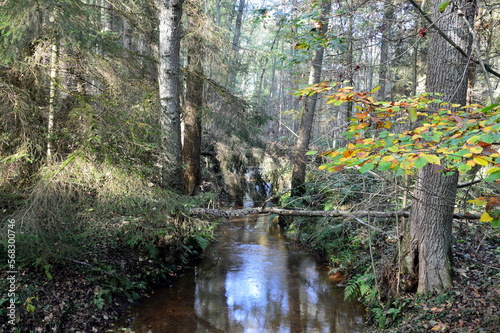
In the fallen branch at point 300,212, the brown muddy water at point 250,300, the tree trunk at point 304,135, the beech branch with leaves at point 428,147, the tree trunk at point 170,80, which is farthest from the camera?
the tree trunk at point 304,135

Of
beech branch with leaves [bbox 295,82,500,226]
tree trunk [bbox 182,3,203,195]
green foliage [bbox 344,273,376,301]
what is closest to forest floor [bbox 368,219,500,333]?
green foliage [bbox 344,273,376,301]

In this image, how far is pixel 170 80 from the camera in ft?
22.5

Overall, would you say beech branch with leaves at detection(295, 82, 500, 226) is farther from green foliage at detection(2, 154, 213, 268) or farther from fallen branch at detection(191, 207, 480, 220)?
green foliage at detection(2, 154, 213, 268)

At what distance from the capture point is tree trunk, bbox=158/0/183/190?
21.7 ft

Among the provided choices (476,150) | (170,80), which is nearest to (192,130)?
(170,80)

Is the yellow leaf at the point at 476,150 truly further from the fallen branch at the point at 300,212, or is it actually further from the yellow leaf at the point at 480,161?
the fallen branch at the point at 300,212

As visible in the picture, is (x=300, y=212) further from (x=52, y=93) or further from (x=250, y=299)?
(x=52, y=93)

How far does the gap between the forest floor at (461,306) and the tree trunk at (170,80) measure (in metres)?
4.90

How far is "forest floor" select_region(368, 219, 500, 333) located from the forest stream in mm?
944

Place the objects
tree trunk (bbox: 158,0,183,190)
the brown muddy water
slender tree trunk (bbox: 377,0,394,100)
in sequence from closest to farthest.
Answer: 1. slender tree trunk (bbox: 377,0,394,100)
2. the brown muddy water
3. tree trunk (bbox: 158,0,183,190)

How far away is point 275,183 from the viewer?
15617 mm

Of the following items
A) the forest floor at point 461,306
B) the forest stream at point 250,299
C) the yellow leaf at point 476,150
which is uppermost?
the yellow leaf at point 476,150

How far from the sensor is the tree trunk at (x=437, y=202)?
4672 mm

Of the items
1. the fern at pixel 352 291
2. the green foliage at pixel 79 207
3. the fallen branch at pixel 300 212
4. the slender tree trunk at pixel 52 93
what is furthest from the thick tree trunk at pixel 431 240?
the slender tree trunk at pixel 52 93
